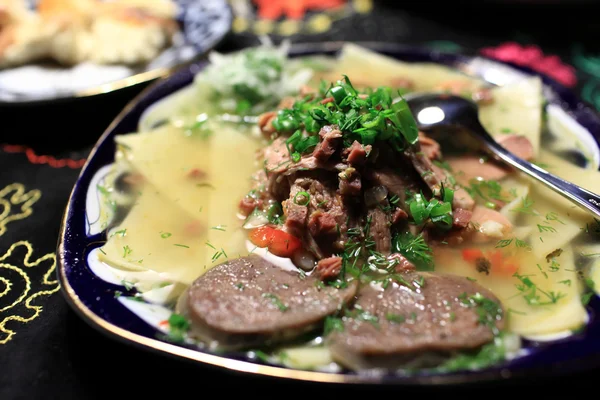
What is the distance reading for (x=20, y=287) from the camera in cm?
308

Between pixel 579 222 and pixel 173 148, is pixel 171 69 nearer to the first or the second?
pixel 173 148

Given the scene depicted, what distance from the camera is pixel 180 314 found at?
2.54 m

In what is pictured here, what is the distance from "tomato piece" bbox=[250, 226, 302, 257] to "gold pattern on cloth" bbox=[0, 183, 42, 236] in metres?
1.92

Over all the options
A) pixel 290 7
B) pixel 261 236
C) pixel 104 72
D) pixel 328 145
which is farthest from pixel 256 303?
pixel 290 7

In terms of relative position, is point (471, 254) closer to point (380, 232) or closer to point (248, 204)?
point (380, 232)

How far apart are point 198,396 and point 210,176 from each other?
1.70 meters

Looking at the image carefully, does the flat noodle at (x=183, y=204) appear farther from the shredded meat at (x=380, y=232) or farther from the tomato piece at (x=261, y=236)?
the shredded meat at (x=380, y=232)

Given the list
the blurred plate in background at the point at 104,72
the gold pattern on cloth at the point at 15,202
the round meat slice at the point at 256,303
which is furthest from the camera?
the blurred plate in background at the point at 104,72

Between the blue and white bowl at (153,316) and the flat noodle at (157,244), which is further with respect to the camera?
the flat noodle at (157,244)

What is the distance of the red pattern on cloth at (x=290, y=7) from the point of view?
6668mm

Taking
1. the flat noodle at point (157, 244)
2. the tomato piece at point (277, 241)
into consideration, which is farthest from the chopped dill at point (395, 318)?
the flat noodle at point (157, 244)

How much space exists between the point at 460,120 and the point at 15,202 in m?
3.54

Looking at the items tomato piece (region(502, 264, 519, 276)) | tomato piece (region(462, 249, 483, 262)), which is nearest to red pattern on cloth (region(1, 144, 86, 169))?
tomato piece (region(462, 249, 483, 262))

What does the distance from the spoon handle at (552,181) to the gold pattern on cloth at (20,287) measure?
317 cm
